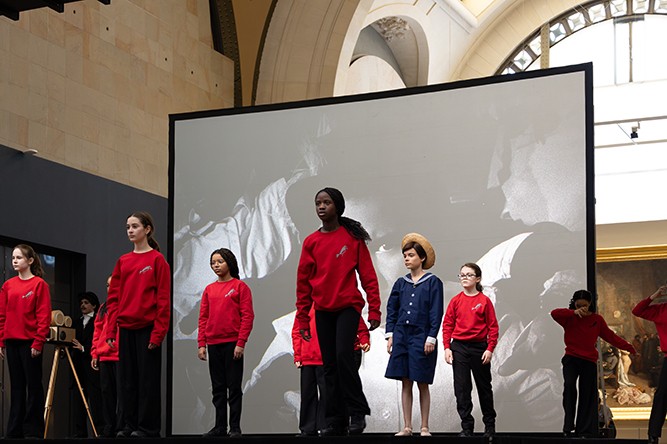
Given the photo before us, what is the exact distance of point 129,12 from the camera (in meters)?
17.5

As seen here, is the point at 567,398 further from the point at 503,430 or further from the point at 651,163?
the point at 651,163

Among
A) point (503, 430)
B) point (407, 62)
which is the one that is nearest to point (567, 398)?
point (503, 430)

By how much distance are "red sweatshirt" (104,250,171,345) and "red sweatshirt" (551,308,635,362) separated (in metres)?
4.46

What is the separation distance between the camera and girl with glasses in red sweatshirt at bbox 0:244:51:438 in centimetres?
1008

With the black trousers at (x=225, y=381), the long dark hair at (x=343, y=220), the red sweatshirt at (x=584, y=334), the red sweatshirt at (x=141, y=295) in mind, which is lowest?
the black trousers at (x=225, y=381)

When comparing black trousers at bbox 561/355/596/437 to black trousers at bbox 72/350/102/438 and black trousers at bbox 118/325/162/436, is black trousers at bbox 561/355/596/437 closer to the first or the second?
black trousers at bbox 118/325/162/436

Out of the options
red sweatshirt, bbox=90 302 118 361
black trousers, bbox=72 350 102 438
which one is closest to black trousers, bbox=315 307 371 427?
red sweatshirt, bbox=90 302 118 361

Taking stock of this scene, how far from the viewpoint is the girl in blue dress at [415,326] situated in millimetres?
9438

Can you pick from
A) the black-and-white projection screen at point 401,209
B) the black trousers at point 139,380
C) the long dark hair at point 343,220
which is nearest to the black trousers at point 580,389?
the black-and-white projection screen at point 401,209

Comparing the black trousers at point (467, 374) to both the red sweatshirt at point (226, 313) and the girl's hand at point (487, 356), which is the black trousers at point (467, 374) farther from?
the red sweatshirt at point (226, 313)

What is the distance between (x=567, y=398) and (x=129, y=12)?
1004 centimetres

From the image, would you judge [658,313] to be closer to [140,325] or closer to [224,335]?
[224,335]

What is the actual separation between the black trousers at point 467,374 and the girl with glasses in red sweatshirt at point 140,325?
2962 millimetres

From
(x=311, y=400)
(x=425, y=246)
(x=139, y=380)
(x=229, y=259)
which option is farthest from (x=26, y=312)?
(x=425, y=246)
